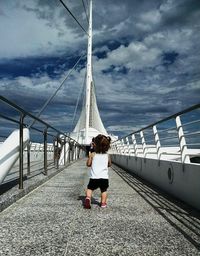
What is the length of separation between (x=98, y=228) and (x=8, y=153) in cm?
250

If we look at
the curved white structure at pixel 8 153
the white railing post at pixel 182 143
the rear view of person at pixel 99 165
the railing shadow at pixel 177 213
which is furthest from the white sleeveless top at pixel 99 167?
the curved white structure at pixel 8 153

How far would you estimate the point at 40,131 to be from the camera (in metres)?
8.55

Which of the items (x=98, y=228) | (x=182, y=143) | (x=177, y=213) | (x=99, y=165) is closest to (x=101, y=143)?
(x=99, y=165)

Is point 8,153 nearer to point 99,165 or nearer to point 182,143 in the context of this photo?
point 99,165

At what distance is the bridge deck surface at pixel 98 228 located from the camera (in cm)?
286

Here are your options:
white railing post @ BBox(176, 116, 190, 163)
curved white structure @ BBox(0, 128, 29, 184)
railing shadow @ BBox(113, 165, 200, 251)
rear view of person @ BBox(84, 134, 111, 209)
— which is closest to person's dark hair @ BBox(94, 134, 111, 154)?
rear view of person @ BBox(84, 134, 111, 209)

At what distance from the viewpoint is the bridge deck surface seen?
2.86 m

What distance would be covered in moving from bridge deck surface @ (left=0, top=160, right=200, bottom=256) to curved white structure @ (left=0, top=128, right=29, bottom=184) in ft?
1.76

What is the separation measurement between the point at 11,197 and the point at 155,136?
150 inches

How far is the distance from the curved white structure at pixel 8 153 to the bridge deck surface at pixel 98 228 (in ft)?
1.76

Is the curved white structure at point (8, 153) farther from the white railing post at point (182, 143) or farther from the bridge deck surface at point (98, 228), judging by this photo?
the white railing post at point (182, 143)

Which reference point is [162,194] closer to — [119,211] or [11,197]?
[119,211]

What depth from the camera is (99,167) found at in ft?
16.9

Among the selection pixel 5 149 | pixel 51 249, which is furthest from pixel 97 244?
pixel 5 149
